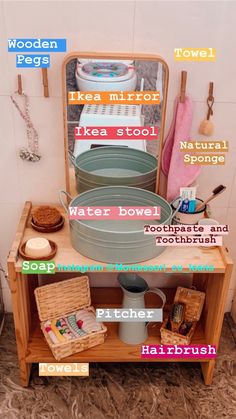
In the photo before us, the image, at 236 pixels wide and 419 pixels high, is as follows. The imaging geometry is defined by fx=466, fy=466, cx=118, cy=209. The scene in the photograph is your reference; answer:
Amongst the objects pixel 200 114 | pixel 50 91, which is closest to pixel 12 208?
pixel 50 91

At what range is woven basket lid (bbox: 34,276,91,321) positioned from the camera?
162 centimetres

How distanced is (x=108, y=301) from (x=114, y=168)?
20.9 inches

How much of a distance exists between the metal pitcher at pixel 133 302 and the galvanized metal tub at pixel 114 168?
0.34 metres

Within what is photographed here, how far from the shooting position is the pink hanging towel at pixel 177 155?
1.46 m

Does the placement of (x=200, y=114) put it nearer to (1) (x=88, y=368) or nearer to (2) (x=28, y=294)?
(2) (x=28, y=294)

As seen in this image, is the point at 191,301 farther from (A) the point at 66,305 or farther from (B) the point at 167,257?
(A) the point at 66,305

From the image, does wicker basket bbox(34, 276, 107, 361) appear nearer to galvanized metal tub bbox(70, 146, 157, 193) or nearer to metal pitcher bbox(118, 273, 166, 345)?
metal pitcher bbox(118, 273, 166, 345)

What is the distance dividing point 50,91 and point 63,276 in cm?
73

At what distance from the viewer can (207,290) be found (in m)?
1.71

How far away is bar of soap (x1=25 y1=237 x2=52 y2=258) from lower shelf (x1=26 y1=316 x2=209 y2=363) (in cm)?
39

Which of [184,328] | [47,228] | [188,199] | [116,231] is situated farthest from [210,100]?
[184,328]

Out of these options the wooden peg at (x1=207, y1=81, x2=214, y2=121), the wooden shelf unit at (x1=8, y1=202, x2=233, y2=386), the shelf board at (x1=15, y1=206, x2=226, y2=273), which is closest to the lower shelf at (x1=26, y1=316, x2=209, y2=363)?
the wooden shelf unit at (x1=8, y1=202, x2=233, y2=386)

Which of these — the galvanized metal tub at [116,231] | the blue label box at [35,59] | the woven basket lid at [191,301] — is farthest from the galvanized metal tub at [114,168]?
the woven basket lid at [191,301]

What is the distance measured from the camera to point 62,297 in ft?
5.41
